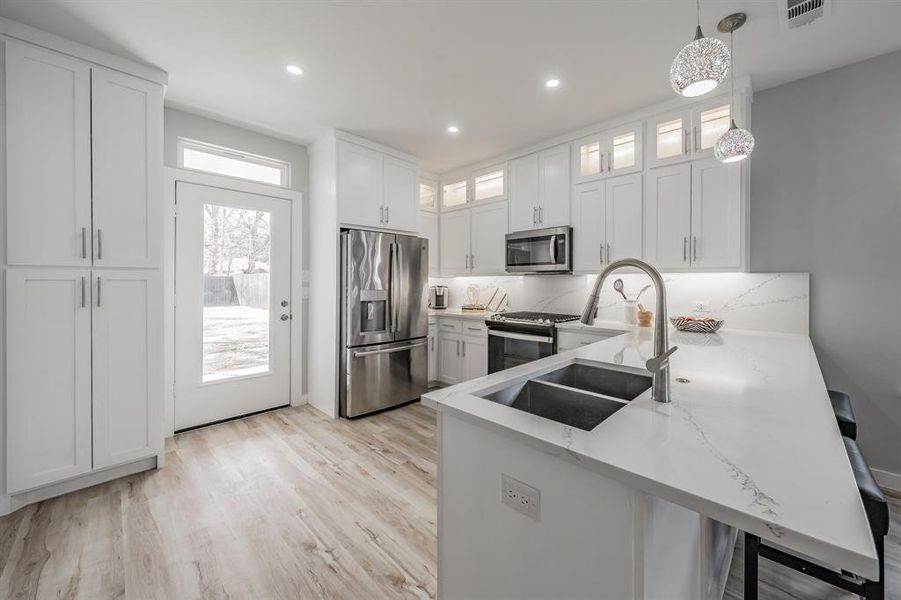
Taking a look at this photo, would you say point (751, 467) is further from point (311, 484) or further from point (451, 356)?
point (451, 356)

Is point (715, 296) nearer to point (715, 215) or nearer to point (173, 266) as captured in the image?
point (715, 215)

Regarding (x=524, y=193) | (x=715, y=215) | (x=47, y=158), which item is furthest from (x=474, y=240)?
(x=47, y=158)

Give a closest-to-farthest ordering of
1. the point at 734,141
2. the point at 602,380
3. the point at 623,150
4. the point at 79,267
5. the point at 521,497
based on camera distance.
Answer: the point at 521,497 < the point at 602,380 < the point at 734,141 < the point at 79,267 < the point at 623,150

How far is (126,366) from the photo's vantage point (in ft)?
8.00

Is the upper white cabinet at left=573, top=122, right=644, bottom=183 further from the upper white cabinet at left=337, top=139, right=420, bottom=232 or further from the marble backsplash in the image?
the upper white cabinet at left=337, top=139, right=420, bottom=232

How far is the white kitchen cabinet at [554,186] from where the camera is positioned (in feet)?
11.8

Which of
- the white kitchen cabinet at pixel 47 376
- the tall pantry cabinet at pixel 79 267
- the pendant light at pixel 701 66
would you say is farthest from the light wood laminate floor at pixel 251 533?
the pendant light at pixel 701 66

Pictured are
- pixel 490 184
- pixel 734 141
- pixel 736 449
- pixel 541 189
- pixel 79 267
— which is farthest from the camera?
pixel 490 184

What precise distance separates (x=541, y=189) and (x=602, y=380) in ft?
8.61

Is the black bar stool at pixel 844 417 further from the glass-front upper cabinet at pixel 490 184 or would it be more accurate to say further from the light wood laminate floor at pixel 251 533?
the glass-front upper cabinet at pixel 490 184

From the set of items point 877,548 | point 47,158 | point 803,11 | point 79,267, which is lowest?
point 877,548

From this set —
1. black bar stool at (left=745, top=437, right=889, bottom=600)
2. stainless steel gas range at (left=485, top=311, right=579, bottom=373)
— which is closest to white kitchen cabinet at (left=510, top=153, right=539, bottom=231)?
stainless steel gas range at (left=485, top=311, right=579, bottom=373)

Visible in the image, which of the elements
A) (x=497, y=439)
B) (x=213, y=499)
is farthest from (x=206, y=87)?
(x=497, y=439)

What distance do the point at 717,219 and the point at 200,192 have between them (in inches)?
166
